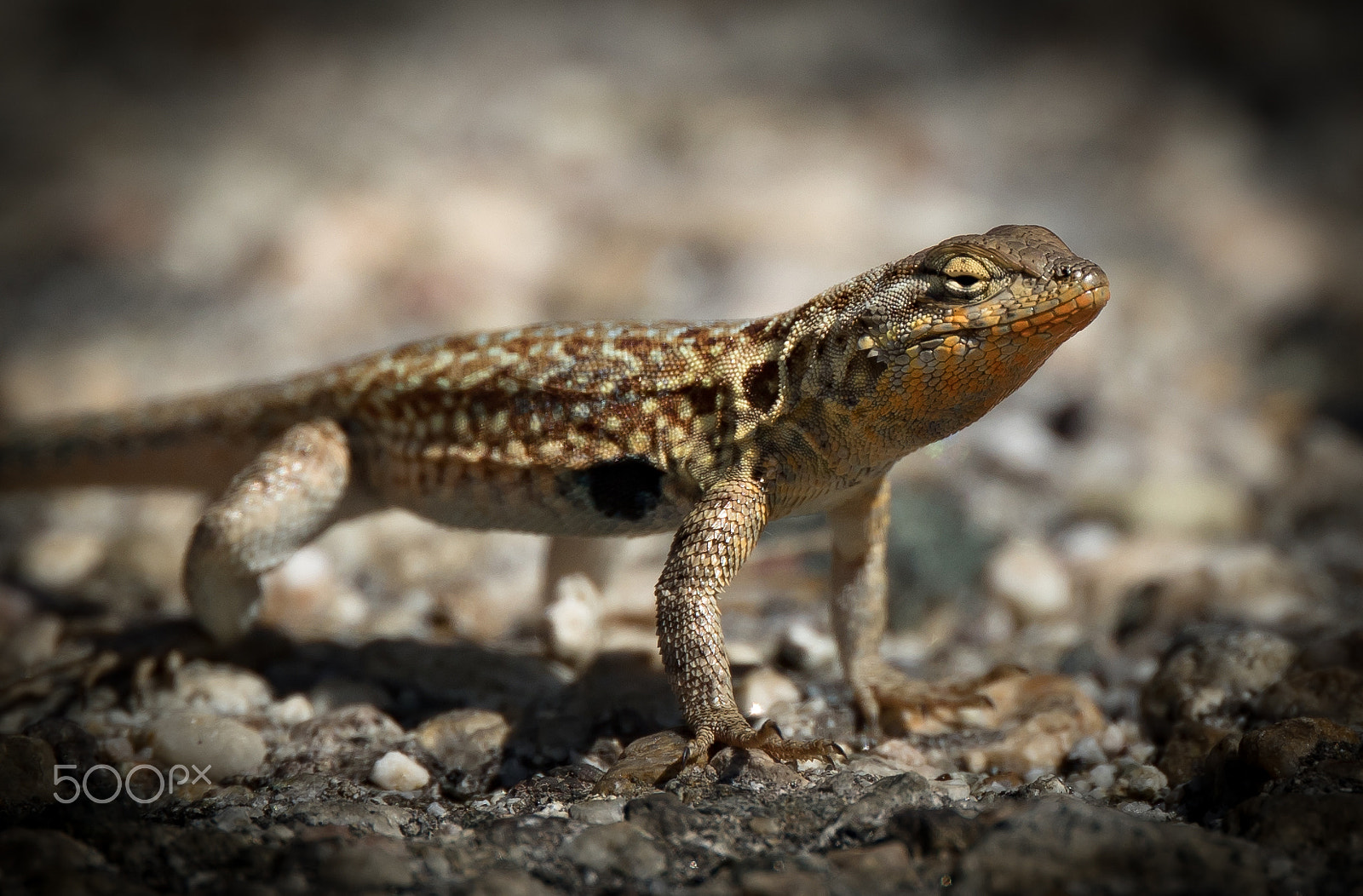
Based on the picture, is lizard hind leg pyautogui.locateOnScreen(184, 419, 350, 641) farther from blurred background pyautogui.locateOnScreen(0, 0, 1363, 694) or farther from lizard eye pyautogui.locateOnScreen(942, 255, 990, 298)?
Answer: lizard eye pyautogui.locateOnScreen(942, 255, 990, 298)

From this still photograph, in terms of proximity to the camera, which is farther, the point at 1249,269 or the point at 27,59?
the point at 27,59

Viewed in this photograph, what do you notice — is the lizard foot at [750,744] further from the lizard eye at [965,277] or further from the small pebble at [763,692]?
the lizard eye at [965,277]

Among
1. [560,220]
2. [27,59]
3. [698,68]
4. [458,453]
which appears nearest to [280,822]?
[458,453]

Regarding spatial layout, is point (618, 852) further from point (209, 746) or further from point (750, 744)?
point (209, 746)

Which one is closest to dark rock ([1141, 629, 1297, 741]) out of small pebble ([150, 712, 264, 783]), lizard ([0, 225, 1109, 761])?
lizard ([0, 225, 1109, 761])

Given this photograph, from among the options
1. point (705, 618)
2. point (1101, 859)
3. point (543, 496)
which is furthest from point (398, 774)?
point (1101, 859)

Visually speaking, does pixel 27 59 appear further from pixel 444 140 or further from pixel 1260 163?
pixel 1260 163
